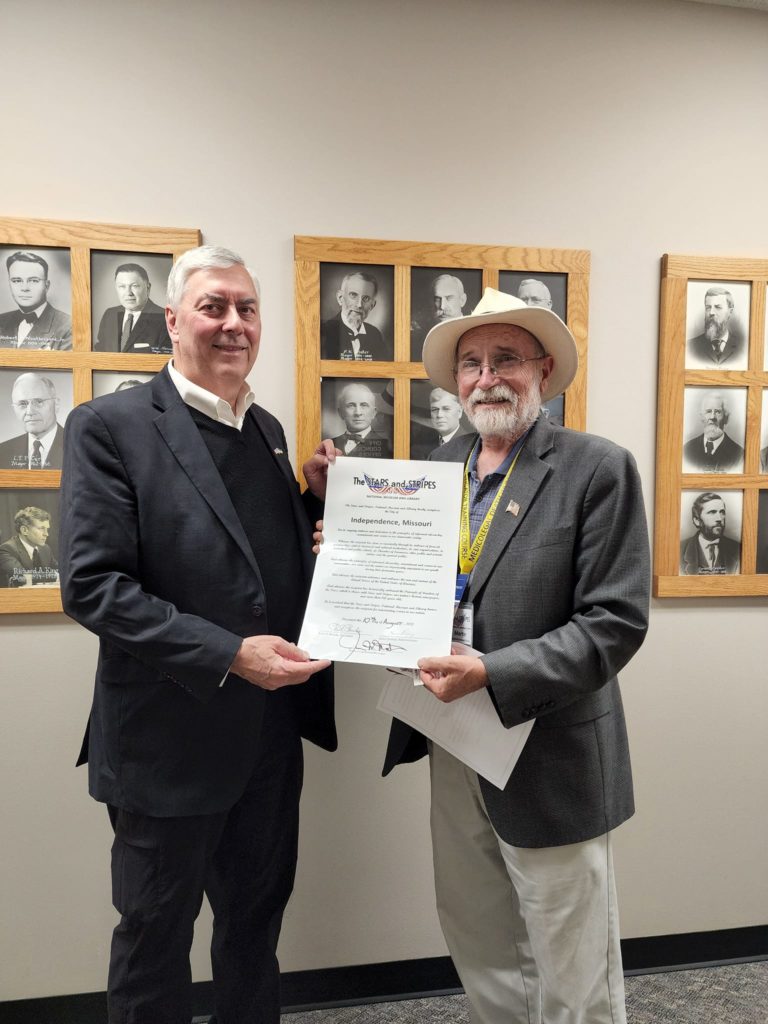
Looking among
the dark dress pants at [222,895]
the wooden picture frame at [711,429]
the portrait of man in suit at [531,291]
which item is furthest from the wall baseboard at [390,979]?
the portrait of man in suit at [531,291]

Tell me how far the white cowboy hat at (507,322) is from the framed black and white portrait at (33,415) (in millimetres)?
1086


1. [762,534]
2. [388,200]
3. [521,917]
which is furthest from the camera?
[762,534]

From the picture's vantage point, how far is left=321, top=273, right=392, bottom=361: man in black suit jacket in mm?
2080

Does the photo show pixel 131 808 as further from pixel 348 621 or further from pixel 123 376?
pixel 123 376

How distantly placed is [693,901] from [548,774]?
137cm

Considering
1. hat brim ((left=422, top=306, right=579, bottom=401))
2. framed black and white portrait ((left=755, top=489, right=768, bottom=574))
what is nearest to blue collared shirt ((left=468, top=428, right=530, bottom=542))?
hat brim ((left=422, top=306, right=579, bottom=401))

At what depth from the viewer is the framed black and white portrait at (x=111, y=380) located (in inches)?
78.5

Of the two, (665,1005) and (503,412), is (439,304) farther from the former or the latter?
(665,1005)

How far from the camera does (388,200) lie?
209 cm

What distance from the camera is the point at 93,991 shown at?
2.09 metres

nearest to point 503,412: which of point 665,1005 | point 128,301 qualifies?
point 128,301

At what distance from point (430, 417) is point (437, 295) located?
0.38 m

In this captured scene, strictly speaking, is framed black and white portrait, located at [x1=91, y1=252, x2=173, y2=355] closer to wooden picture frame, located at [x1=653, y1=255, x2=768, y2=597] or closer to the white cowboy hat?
the white cowboy hat

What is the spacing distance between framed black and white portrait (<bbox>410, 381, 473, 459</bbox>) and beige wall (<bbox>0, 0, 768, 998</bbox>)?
0.41 metres
